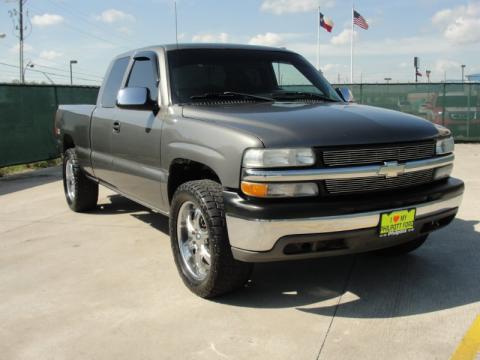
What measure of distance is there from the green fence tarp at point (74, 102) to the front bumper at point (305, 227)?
904 centimetres

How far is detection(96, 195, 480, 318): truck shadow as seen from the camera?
11.9 feet

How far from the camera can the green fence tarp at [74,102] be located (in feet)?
36.6

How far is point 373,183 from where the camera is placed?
3398mm

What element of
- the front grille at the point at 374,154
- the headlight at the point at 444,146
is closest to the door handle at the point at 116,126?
the front grille at the point at 374,154

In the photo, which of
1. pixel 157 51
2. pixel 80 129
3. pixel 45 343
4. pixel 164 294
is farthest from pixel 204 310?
pixel 80 129

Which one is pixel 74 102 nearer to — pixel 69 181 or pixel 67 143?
pixel 67 143

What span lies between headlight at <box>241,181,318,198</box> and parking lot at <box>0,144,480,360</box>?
2.78 feet

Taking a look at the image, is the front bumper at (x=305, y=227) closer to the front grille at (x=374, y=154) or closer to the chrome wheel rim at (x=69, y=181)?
the front grille at (x=374, y=154)

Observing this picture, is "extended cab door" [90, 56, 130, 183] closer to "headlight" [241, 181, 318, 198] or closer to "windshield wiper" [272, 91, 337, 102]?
"windshield wiper" [272, 91, 337, 102]

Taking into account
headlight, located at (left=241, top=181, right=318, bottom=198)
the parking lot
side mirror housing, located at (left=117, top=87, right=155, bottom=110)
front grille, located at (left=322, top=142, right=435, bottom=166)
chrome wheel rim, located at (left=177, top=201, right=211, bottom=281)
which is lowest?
the parking lot

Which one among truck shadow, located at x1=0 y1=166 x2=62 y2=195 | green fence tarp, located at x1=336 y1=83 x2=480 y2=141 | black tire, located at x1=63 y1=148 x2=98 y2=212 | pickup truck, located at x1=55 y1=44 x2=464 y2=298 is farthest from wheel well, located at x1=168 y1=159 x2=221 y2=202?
green fence tarp, located at x1=336 y1=83 x2=480 y2=141

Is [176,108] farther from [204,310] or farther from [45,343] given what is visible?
[45,343]

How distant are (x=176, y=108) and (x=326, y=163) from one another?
1.44 metres

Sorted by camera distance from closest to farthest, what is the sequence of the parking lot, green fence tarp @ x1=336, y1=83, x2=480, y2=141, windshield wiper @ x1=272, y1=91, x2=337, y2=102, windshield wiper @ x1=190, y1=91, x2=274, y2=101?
the parking lot < windshield wiper @ x1=190, y1=91, x2=274, y2=101 < windshield wiper @ x1=272, y1=91, x2=337, y2=102 < green fence tarp @ x1=336, y1=83, x2=480, y2=141
